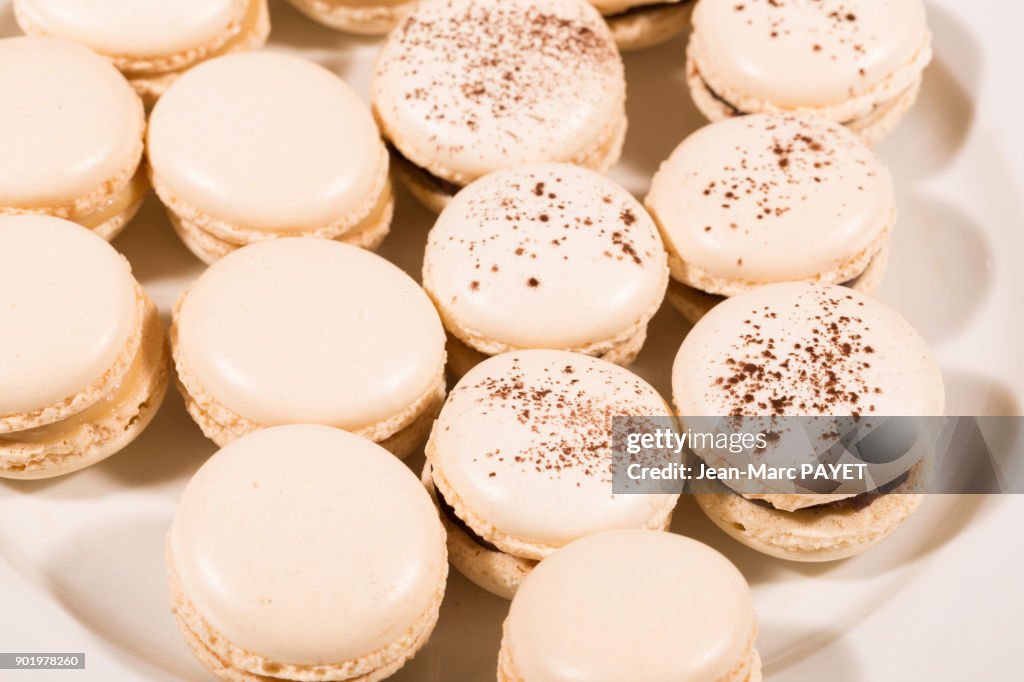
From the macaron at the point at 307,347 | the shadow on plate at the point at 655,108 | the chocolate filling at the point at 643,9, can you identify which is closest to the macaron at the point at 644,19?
the chocolate filling at the point at 643,9

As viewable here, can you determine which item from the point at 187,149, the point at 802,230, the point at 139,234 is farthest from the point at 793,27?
the point at 139,234

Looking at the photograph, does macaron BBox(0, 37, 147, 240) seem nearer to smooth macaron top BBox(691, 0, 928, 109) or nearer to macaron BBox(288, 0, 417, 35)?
macaron BBox(288, 0, 417, 35)

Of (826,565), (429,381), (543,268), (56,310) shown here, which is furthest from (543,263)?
(56,310)

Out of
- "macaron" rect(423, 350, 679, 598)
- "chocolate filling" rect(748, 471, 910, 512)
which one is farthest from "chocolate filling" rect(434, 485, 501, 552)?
"chocolate filling" rect(748, 471, 910, 512)

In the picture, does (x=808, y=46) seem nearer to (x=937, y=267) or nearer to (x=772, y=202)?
(x=772, y=202)

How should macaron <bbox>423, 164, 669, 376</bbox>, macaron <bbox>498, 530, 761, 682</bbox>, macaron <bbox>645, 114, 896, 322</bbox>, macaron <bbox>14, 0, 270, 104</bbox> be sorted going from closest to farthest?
macaron <bbox>498, 530, 761, 682</bbox>, macaron <bbox>423, 164, 669, 376</bbox>, macaron <bbox>645, 114, 896, 322</bbox>, macaron <bbox>14, 0, 270, 104</bbox>

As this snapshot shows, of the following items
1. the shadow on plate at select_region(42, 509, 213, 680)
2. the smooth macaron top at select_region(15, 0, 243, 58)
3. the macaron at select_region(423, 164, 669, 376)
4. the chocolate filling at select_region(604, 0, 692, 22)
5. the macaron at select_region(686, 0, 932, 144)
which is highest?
the macaron at select_region(686, 0, 932, 144)
